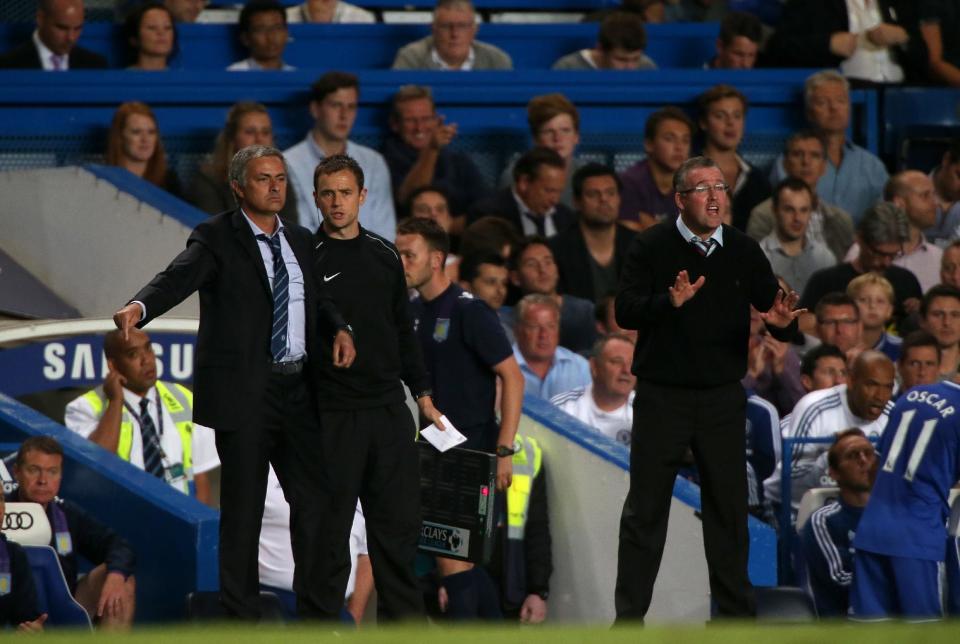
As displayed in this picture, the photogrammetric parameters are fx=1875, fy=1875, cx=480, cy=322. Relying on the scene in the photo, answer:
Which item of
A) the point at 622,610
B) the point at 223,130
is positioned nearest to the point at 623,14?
the point at 223,130

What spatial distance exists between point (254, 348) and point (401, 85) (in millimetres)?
A: 5477

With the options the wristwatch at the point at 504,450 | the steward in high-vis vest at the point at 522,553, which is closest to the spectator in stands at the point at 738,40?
the steward in high-vis vest at the point at 522,553

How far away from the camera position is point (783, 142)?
12570 mm

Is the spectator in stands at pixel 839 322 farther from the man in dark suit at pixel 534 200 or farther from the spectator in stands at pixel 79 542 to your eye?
the spectator in stands at pixel 79 542

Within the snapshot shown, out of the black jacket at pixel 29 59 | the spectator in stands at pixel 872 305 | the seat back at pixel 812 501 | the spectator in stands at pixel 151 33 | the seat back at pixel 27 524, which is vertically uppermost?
the spectator in stands at pixel 151 33

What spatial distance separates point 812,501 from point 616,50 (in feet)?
15.0

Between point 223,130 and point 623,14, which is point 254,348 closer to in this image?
point 223,130

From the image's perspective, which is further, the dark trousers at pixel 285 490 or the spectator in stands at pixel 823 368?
the spectator in stands at pixel 823 368

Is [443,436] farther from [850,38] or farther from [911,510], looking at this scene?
[850,38]

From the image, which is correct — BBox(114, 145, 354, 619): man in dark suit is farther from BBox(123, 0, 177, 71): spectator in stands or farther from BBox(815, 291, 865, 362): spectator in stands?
BBox(123, 0, 177, 71): spectator in stands

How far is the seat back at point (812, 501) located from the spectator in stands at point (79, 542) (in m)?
3.10

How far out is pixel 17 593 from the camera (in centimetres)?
759

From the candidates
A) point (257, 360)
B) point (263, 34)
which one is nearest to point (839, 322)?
point (263, 34)

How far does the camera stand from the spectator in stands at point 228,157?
10594 mm
